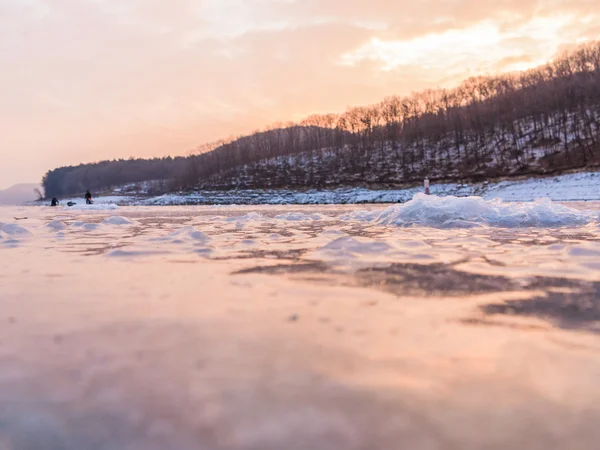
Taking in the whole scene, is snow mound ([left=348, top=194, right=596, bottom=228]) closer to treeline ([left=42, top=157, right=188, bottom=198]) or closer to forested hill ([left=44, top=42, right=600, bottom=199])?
forested hill ([left=44, top=42, right=600, bottom=199])

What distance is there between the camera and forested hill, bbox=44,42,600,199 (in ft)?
141

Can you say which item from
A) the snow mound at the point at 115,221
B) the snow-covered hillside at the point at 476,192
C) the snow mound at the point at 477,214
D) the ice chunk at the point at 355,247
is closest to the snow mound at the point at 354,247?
the ice chunk at the point at 355,247

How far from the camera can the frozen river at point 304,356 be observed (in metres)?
0.96

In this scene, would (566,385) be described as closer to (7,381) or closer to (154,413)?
(154,413)

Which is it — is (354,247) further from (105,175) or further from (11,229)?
(105,175)

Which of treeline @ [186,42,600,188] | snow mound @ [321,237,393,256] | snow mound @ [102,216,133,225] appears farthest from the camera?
treeline @ [186,42,600,188]

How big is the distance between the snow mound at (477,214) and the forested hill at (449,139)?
32.4 metres

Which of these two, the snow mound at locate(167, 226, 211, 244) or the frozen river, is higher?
the snow mound at locate(167, 226, 211, 244)

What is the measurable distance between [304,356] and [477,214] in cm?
628

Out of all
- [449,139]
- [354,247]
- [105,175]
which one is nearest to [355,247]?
[354,247]

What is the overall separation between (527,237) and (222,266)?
135 inches

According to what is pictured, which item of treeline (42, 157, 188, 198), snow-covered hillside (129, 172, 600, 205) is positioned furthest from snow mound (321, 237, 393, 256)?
treeline (42, 157, 188, 198)

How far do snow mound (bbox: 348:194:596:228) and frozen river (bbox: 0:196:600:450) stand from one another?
138 inches

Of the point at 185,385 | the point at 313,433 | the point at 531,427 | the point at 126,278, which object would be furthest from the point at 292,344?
the point at 126,278
